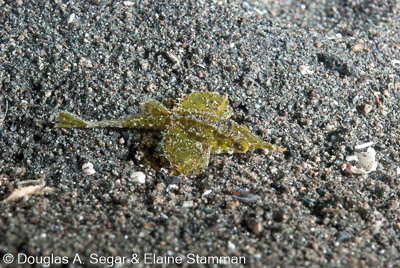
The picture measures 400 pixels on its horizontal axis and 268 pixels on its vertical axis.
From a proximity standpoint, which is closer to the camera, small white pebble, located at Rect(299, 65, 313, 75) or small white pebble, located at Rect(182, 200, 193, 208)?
small white pebble, located at Rect(182, 200, 193, 208)

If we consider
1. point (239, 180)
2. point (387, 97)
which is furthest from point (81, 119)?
point (387, 97)

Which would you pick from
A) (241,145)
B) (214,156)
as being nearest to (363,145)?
(241,145)

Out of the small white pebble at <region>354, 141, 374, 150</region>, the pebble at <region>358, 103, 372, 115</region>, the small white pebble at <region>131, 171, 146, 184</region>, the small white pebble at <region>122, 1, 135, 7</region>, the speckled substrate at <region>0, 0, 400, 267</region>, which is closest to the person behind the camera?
the speckled substrate at <region>0, 0, 400, 267</region>

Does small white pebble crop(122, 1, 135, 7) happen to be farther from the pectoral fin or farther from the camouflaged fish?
the pectoral fin

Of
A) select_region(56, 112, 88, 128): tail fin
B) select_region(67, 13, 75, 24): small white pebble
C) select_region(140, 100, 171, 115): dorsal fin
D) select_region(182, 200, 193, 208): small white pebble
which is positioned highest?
select_region(67, 13, 75, 24): small white pebble

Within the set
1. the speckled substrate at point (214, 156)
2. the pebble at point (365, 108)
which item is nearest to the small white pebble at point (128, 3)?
the speckled substrate at point (214, 156)

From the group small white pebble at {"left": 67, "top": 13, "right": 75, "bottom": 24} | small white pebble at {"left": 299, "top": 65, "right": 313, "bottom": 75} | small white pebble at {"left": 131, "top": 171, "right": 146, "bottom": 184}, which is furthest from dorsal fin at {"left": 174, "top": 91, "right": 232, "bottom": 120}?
small white pebble at {"left": 67, "top": 13, "right": 75, "bottom": 24}

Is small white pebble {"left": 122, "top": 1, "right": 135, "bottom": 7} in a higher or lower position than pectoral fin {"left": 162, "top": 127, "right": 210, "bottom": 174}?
higher

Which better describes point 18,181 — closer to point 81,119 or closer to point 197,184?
point 81,119
